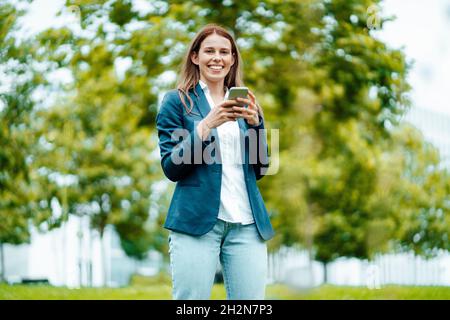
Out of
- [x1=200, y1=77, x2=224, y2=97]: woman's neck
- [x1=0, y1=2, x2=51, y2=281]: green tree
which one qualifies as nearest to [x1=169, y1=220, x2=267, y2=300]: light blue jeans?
[x1=200, y1=77, x2=224, y2=97]: woman's neck

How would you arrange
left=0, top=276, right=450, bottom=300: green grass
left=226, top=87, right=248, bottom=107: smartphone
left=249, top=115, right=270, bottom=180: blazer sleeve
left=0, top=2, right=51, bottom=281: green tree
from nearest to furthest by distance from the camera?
left=226, top=87, right=248, bottom=107: smartphone < left=249, top=115, right=270, bottom=180: blazer sleeve < left=0, top=276, right=450, bottom=300: green grass < left=0, top=2, right=51, bottom=281: green tree

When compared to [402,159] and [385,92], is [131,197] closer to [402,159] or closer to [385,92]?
[402,159]

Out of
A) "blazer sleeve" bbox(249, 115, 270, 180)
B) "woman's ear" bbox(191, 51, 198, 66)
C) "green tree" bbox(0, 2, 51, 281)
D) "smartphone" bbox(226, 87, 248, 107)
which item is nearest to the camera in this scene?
"smartphone" bbox(226, 87, 248, 107)

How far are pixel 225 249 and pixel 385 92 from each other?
603cm

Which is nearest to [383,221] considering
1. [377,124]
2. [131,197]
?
[131,197]

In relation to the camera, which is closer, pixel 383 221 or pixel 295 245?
pixel 383 221

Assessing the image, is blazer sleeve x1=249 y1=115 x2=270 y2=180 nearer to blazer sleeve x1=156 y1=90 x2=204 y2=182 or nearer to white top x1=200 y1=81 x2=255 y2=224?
white top x1=200 y1=81 x2=255 y2=224

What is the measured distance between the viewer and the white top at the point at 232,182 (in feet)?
8.92

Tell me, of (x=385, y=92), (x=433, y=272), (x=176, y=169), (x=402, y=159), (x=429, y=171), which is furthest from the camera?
(x=429, y=171)

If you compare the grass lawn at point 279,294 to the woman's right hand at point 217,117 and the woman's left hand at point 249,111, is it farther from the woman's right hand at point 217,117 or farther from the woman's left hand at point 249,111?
the woman's right hand at point 217,117

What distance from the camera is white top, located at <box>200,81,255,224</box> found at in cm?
272

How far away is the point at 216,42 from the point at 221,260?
1.00m

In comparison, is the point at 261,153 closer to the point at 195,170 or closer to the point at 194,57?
the point at 195,170
